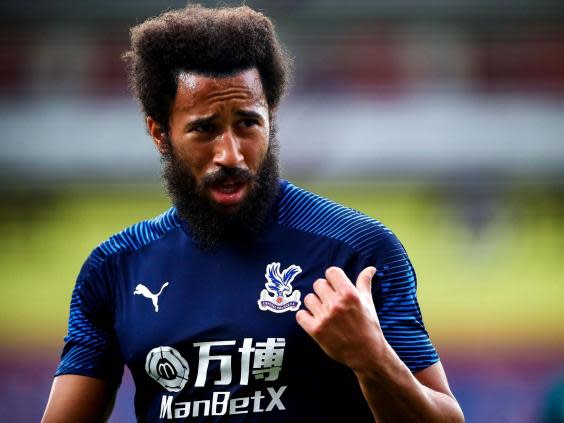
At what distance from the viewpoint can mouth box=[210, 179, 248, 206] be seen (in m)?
2.83

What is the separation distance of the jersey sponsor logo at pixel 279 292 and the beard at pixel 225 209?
5.9 inches

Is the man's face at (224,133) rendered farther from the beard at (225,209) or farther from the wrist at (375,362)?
the wrist at (375,362)

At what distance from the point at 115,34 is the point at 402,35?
308cm

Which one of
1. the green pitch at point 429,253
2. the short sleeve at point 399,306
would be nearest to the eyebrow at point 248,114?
the short sleeve at point 399,306

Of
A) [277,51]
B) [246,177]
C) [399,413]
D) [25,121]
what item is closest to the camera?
[399,413]

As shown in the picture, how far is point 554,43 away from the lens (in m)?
11.5

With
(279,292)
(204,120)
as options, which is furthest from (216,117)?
(279,292)

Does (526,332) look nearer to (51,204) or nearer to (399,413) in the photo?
(51,204)

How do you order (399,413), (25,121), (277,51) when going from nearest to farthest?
(399,413), (277,51), (25,121)

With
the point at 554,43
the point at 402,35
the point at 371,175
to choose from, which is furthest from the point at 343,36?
the point at 554,43

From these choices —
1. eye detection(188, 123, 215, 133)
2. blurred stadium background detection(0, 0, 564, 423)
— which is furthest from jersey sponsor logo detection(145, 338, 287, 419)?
blurred stadium background detection(0, 0, 564, 423)

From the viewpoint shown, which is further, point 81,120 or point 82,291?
point 81,120

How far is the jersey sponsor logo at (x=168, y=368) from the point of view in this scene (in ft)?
8.88

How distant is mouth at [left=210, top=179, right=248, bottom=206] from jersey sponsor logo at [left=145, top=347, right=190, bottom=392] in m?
0.42
